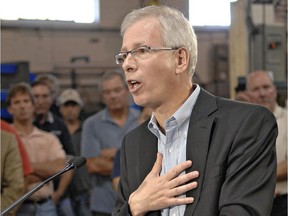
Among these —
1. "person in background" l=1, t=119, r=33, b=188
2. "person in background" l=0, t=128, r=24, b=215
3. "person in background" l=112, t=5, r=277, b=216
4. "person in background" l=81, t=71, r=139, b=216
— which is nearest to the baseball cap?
"person in background" l=81, t=71, r=139, b=216

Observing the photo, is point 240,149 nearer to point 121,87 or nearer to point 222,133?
point 222,133

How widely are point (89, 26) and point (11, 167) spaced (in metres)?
1.55

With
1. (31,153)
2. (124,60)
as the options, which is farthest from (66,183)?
(124,60)

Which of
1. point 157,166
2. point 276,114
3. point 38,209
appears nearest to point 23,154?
point 38,209

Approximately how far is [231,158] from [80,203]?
206 cm

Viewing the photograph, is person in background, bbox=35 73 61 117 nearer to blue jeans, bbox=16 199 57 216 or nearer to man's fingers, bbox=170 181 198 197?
blue jeans, bbox=16 199 57 216

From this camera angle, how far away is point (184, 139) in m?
1.25

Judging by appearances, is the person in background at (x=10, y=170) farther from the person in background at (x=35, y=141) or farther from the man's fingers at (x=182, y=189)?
the man's fingers at (x=182, y=189)

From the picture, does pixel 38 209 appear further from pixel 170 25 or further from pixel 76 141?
pixel 170 25

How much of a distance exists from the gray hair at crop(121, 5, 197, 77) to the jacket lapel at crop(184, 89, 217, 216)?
0.11 m

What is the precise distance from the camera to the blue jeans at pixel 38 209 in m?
2.80

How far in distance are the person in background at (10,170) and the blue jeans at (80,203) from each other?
45 cm

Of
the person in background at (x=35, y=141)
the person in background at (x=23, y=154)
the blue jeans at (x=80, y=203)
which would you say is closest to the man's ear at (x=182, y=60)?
the person in background at (x=23, y=154)

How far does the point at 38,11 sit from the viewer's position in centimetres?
363
